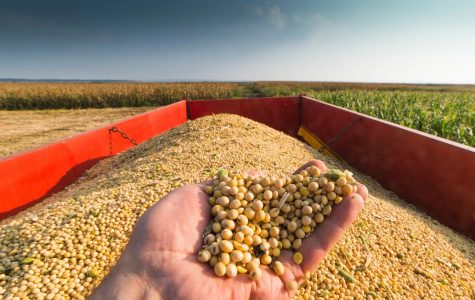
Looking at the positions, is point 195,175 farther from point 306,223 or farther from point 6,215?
point 6,215

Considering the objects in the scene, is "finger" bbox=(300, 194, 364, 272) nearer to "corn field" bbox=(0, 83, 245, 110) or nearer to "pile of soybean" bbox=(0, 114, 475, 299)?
"pile of soybean" bbox=(0, 114, 475, 299)

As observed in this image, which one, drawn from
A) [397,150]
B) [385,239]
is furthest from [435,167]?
[385,239]

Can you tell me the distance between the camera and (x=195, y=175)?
2516mm

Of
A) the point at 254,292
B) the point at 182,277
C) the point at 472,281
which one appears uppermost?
the point at 182,277

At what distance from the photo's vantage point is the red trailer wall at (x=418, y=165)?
7.50ft

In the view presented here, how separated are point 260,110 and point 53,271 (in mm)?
4882

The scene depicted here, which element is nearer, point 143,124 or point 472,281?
point 472,281

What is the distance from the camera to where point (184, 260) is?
1.22m

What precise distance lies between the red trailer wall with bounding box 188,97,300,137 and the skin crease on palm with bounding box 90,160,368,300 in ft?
14.8

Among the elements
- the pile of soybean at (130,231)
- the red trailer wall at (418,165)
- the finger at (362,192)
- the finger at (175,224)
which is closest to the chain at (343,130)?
the red trailer wall at (418,165)

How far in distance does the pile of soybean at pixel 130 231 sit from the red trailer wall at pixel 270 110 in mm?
3121

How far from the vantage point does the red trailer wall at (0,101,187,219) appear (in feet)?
7.50

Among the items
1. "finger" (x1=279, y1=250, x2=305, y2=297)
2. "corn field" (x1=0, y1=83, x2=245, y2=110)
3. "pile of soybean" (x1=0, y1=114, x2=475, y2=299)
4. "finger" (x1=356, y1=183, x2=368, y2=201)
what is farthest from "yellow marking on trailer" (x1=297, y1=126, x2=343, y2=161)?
"corn field" (x1=0, y1=83, x2=245, y2=110)

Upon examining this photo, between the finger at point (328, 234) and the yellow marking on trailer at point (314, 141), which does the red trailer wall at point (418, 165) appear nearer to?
the yellow marking on trailer at point (314, 141)
